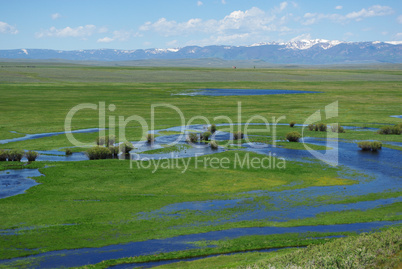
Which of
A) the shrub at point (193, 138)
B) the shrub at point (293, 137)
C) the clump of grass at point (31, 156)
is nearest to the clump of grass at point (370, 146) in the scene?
the shrub at point (293, 137)

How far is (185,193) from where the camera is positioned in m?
29.5

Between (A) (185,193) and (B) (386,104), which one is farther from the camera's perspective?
(B) (386,104)

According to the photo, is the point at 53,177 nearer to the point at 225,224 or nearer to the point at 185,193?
the point at 185,193

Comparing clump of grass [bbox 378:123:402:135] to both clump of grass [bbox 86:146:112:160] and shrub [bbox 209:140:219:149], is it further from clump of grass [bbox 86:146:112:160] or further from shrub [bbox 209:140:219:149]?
clump of grass [bbox 86:146:112:160]

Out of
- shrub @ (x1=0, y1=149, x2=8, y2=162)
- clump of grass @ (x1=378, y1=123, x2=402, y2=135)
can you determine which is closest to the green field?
shrub @ (x1=0, y1=149, x2=8, y2=162)

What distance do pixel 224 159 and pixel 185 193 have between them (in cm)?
1041

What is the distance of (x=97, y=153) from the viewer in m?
39.2

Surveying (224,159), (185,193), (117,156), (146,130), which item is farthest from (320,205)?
(146,130)

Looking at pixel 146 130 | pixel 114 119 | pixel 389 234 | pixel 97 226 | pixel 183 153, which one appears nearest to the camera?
pixel 389 234

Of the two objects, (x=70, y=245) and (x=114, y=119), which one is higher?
(x=114, y=119)

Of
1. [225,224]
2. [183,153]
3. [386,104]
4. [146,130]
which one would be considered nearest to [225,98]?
[386,104]

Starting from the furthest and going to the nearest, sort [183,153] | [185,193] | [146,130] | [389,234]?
1. [146,130]
2. [183,153]
3. [185,193]
4. [389,234]

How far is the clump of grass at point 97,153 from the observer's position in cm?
3906

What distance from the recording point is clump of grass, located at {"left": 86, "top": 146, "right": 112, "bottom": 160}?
128ft
